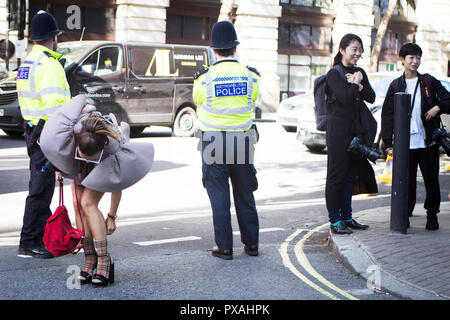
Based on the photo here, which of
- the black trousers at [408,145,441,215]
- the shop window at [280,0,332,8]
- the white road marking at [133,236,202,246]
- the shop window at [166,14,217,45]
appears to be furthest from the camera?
the shop window at [280,0,332,8]

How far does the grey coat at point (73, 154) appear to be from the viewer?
4.88m

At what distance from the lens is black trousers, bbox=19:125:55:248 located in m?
5.84

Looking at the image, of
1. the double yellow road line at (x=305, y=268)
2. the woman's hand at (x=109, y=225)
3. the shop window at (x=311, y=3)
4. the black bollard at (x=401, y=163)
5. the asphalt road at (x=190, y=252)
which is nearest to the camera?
the asphalt road at (x=190, y=252)

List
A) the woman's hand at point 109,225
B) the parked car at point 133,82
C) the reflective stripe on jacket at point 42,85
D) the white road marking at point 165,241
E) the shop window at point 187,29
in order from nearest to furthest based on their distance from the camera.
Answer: the woman's hand at point 109,225
the reflective stripe on jacket at point 42,85
the white road marking at point 165,241
the parked car at point 133,82
the shop window at point 187,29

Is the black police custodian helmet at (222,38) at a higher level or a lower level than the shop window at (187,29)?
lower

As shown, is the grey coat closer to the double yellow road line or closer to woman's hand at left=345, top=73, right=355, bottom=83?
the double yellow road line

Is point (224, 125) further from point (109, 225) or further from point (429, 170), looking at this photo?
point (429, 170)

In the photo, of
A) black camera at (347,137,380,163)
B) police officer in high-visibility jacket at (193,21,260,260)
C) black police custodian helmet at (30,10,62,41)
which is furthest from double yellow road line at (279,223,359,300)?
black police custodian helmet at (30,10,62,41)

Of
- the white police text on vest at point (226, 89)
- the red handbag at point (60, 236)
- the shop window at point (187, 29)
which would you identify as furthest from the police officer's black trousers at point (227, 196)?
the shop window at point (187, 29)

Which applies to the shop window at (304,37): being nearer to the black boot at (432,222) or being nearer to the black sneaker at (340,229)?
the black boot at (432,222)

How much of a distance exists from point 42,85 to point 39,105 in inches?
6.6

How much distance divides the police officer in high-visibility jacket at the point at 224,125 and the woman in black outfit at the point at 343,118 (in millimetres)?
965

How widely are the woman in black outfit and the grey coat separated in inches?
91.0

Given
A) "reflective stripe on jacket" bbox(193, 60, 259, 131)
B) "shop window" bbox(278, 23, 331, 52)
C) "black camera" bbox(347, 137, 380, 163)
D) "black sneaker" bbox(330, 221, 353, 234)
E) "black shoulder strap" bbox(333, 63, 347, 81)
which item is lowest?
"black sneaker" bbox(330, 221, 353, 234)
